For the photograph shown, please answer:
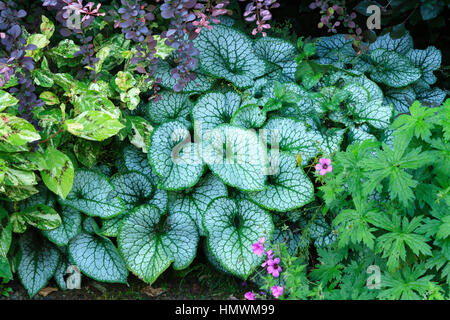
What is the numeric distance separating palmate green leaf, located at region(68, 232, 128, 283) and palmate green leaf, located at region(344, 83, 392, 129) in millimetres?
1406

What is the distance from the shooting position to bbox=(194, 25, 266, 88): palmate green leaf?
9.14 feet

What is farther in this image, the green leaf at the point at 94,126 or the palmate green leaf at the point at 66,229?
the palmate green leaf at the point at 66,229

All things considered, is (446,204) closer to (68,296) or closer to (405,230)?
(405,230)

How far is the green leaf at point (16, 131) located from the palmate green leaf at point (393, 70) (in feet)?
6.24

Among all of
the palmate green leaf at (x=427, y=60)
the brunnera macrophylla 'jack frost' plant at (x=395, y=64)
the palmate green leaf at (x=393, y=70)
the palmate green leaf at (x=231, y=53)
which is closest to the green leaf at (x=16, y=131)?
the palmate green leaf at (x=231, y=53)

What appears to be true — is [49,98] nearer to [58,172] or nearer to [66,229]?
[58,172]

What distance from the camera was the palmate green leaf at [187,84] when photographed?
Result: 108 inches

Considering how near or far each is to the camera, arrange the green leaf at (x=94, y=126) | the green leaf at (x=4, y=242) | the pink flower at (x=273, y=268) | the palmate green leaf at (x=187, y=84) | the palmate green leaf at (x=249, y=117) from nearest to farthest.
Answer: the pink flower at (x=273, y=268) → the green leaf at (x=94, y=126) → the green leaf at (x=4, y=242) → the palmate green leaf at (x=249, y=117) → the palmate green leaf at (x=187, y=84)

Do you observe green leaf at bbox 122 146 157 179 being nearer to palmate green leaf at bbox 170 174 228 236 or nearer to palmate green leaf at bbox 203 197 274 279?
palmate green leaf at bbox 170 174 228 236

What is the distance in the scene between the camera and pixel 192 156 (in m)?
2.57

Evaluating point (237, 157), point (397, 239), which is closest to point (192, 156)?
point (237, 157)

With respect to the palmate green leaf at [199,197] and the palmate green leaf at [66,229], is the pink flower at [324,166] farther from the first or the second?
the palmate green leaf at [66,229]

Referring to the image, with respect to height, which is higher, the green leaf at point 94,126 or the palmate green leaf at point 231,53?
the green leaf at point 94,126

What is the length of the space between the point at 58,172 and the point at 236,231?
872 millimetres
